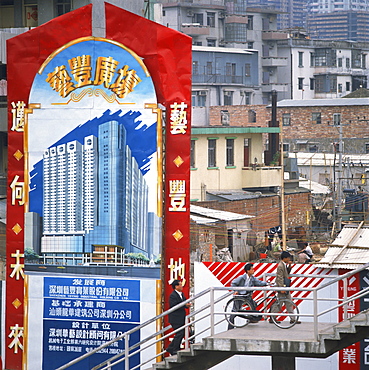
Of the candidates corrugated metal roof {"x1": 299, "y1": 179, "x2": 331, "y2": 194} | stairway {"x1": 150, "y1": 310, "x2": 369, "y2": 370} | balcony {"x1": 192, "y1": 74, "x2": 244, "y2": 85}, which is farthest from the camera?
balcony {"x1": 192, "y1": 74, "x2": 244, "y2": 85}

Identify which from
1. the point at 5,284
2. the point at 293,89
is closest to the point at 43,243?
the point at 5,284

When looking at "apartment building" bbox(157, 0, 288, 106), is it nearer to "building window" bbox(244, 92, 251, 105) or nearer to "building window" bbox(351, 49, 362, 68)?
"building window" bbox(244, 92, 251, 105)

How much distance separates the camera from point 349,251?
18.7 m

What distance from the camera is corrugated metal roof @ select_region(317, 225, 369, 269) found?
707 inches

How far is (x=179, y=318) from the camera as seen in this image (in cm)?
1681

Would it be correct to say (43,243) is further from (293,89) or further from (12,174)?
(293,89)

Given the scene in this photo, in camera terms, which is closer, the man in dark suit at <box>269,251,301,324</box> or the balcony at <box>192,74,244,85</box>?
the man in dark suit at <box>269,251,301,324</box>

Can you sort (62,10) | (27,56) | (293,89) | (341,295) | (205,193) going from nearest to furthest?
(341,295), (27,56), (62,10), (205,193), (293,89)

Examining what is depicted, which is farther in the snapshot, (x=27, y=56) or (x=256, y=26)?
(x=256, y=26)

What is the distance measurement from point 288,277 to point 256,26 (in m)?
77.6

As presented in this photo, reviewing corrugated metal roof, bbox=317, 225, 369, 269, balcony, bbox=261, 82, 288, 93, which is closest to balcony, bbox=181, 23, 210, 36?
balcony, bbox=261, 82, 288, 93

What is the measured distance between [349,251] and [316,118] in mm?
52243

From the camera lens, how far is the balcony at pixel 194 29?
81750 mm

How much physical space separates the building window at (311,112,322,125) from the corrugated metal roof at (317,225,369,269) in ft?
165
